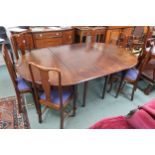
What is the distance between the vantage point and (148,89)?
93.2 inches

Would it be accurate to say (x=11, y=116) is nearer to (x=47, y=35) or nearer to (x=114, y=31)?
(x=47, y=35)

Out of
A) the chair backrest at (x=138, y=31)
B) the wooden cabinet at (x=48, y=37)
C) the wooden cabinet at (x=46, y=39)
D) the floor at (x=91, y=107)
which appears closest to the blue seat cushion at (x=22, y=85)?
the floor at (x=91, y=107)

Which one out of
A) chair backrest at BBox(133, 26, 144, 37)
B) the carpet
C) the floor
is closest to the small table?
chair backrest at BBox(133, 26, 144, 37)

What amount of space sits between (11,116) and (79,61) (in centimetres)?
119

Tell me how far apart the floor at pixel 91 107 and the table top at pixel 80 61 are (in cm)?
67

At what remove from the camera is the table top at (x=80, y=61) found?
4.86ft

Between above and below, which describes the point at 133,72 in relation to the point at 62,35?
below

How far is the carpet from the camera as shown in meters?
1.73

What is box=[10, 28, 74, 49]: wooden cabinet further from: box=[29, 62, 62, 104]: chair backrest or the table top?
box=[29, 62, 62, 104]: chair backrest

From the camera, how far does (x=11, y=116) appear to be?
186 cm

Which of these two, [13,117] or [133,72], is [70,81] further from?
[133,72]
